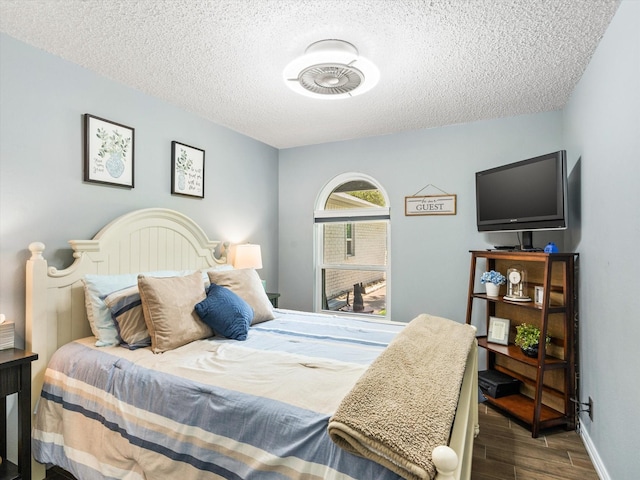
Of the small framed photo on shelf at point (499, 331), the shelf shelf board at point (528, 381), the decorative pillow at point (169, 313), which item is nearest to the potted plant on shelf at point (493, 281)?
the small framed photo on shelf at point (499, 331)

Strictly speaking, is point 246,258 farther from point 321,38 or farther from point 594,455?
point 594,455

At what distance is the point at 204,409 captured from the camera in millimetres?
1444

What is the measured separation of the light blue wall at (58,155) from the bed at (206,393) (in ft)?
0.43

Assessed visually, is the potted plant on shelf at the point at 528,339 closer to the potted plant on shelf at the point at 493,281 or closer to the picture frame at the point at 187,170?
the potted plant on shelf at the point at 493,281

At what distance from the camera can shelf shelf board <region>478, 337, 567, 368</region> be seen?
8.20ft

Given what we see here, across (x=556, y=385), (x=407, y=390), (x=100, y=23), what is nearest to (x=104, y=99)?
(x=100, y=23)

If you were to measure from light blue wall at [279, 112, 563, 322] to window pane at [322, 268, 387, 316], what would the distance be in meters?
0.21

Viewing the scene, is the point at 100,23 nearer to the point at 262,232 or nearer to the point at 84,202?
the point at 84,202

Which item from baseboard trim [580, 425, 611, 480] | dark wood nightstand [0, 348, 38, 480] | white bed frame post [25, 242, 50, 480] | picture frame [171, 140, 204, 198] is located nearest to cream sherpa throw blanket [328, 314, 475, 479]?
baseboard trim [580, 425, 611, 480]

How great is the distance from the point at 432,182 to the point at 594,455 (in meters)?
2.48

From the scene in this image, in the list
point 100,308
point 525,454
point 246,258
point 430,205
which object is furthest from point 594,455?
point 100,308

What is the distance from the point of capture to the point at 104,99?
8.03 ft

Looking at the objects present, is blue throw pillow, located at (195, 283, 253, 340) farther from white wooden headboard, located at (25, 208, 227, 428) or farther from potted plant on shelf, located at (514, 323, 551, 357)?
potted plant on shelf, located at (514, 323, 551, 357)

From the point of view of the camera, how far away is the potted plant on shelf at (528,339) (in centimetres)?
263
